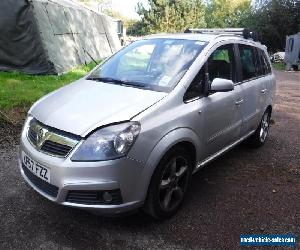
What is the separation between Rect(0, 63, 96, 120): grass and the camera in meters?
7.66

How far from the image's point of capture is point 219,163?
541 cm

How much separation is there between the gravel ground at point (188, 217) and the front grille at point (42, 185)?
0.42 meters

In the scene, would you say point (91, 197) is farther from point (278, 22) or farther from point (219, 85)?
point (278, 22)

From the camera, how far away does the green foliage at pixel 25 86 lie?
7.82 m

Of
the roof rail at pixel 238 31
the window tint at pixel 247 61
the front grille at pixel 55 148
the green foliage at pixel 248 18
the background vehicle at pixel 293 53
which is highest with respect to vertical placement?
the roof rail at pixel 238 31

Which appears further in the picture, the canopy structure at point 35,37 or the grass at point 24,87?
the canopy structure at point 35,37

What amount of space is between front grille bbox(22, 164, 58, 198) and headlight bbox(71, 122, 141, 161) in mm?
386

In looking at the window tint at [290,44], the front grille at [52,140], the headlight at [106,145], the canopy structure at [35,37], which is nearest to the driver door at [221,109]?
the headlight at [106,145]

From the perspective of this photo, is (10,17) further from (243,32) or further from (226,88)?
(226,88)

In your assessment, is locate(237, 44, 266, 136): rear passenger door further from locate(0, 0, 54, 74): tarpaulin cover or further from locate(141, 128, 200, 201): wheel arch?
locate(0, 0, 54, 74): tarpaulin cover

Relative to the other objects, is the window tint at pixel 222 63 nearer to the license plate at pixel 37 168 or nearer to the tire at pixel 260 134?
the tire at pixel 260 134

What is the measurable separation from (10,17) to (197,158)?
28.8 ft

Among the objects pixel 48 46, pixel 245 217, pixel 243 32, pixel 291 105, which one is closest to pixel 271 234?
pixel 245 217

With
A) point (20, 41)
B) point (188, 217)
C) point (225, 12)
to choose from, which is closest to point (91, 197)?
point (188, 217)
